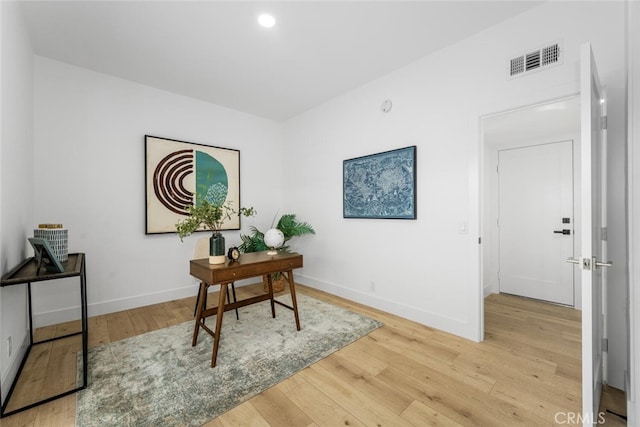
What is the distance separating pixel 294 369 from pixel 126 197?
2866mm

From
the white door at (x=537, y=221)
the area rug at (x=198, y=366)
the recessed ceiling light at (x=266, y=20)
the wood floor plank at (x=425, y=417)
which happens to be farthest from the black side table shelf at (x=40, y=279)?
the white door at (x=537, y=221)

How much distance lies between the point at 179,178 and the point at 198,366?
245 cm

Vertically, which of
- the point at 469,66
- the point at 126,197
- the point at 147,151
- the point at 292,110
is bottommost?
the point at 126,197

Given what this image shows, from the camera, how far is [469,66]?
8.43ft

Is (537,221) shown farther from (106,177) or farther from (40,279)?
(106,177)

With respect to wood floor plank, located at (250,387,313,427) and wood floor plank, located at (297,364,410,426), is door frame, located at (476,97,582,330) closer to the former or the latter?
wood floor plank, located at (297,364,410,426)

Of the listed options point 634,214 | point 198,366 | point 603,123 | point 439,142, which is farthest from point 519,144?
point 198,366

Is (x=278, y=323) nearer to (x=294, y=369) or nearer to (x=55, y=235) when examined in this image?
(x=294, y=369)

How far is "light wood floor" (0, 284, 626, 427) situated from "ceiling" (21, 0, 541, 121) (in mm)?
2814

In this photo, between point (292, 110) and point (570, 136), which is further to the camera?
point (292, 110)

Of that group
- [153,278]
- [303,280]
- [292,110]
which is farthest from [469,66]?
[153,278]

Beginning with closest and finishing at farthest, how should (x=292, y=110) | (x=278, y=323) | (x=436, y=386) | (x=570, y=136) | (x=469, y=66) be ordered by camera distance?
(x=436, y=386), (x=469, y=66), (x=278, y=323), (x=570, y=136), (x=292, y=110)

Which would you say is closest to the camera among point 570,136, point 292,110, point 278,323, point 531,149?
point 278,323

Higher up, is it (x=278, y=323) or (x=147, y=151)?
(x=147, y=151)
